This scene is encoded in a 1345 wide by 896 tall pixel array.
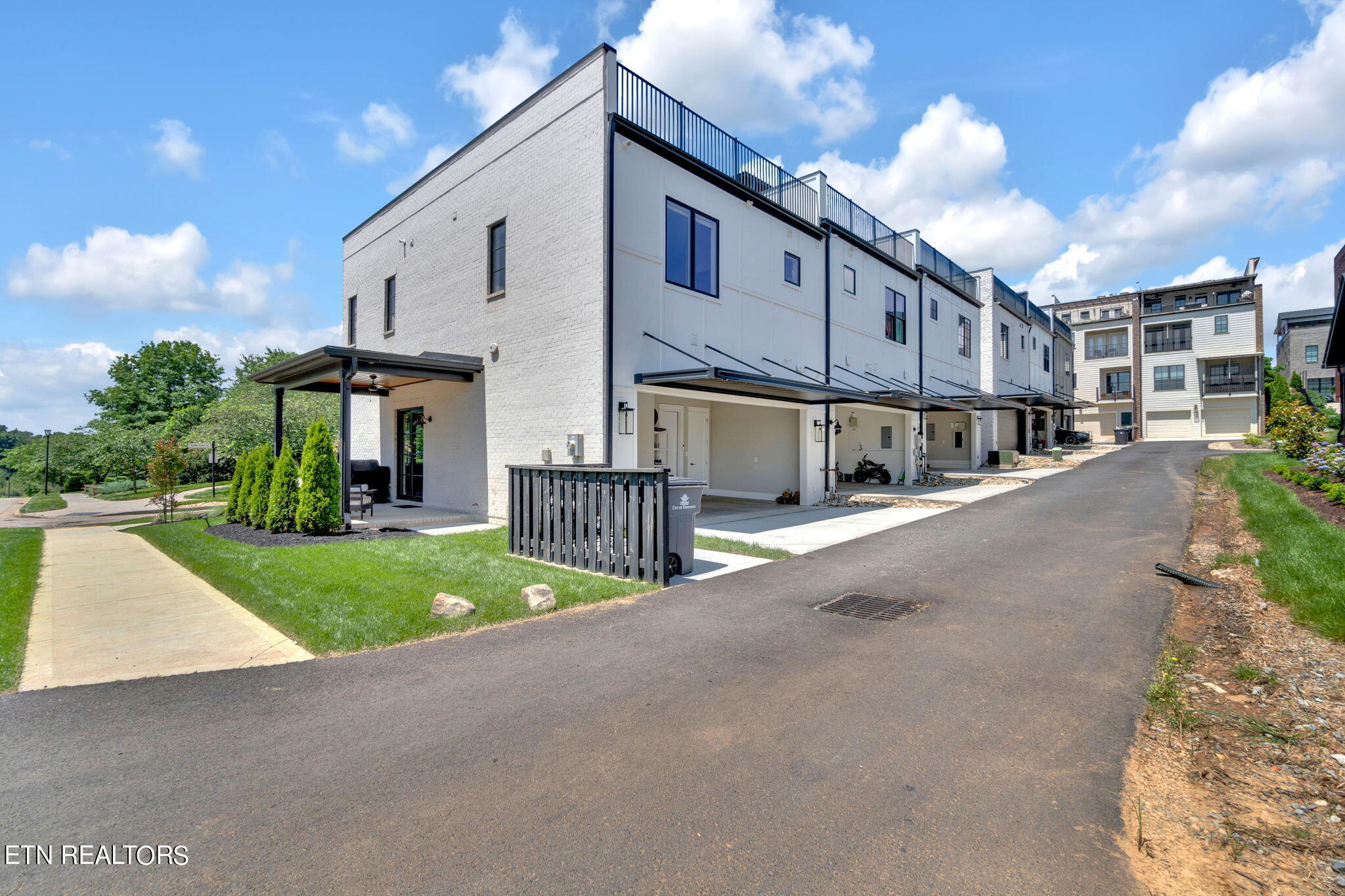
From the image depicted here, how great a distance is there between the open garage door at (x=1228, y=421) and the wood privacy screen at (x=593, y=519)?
54.1m

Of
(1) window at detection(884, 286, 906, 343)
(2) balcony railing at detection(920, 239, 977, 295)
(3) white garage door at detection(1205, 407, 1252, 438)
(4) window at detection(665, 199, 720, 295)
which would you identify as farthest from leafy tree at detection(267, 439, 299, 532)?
(3) white garage door at detection(1205, 407, 1252, 438)

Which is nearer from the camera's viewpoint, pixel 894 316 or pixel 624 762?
pixel 624 762

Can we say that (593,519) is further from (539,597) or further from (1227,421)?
(1227,421)

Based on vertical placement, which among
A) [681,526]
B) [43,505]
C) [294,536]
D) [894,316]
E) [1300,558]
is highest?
[894,316]

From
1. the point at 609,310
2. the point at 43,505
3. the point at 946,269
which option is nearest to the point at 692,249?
the point at 609,310

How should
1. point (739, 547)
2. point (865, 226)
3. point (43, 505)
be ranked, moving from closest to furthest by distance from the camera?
1. point (739, 547)
2. point (865, 226)
3. point (43, 505)

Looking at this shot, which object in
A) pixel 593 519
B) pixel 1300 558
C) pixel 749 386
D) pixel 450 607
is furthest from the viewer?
pixel 749 386

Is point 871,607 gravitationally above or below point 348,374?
below

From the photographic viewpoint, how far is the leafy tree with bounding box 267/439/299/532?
1128 cm

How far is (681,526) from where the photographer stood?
25.5ft

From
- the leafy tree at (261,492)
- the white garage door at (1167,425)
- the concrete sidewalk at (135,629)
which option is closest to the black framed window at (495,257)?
the leafy tree at (261,492)

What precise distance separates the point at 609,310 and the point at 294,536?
6723mm

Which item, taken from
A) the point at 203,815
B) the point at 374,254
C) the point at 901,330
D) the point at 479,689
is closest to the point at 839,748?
the point at 479,689

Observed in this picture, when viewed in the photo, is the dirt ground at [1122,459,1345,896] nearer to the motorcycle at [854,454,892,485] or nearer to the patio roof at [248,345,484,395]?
the patio roof at [248,345,484,395]
